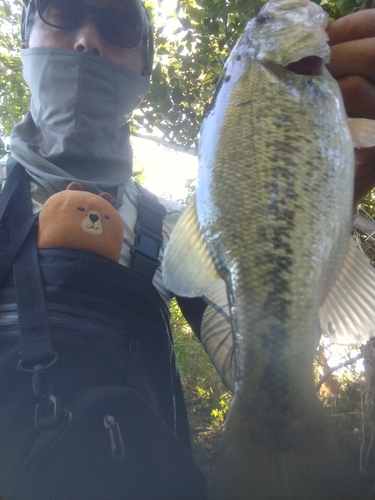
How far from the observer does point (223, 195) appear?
0.86m

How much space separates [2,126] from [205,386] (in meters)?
3.66

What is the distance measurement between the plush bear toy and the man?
56 millimetres

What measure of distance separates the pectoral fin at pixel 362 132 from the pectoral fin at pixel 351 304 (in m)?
0.24

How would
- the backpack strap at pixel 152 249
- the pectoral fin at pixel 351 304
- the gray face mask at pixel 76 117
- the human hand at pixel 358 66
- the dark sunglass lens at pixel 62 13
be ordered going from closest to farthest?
the pectoral fin at pixel 351 304
the human hand at pixel 358 66
the backpack strap at pixel 152 249
the gray face mask at pixel 76 117
the dark sunglass lens at pixel 62 13

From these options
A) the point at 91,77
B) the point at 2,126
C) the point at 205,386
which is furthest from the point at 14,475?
the point at 2,126

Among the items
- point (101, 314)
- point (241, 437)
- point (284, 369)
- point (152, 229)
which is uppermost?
point (152, 229)

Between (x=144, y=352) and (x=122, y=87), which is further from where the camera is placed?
(x=122, y=87)

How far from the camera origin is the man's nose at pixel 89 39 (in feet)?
5.74

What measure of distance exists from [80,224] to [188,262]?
559 mm

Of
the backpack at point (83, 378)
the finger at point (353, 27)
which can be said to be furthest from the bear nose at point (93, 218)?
the finger at point (353, 27)

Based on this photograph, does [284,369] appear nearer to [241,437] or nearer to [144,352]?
[241,437]

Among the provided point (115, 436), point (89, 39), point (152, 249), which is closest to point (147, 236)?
point (152, 249)

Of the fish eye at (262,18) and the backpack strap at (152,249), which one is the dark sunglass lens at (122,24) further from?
the fish eye at (262,18)

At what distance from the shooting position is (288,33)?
1038 millimetres
